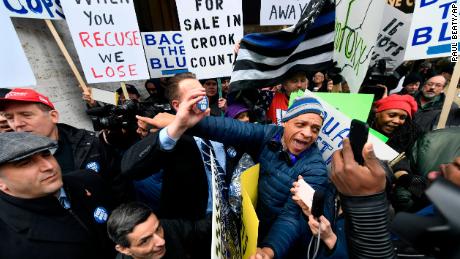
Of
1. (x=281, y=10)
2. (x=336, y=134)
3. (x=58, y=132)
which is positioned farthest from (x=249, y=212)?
(x=281, y=10)

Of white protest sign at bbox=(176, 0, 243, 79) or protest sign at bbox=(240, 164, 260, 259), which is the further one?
white protest sign at bbox=(176, 0, 243, 79)

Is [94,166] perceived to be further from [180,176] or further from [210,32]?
[210,32]

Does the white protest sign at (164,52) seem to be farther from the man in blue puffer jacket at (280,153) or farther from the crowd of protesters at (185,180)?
the man in blue puffer jacket at (280,153)

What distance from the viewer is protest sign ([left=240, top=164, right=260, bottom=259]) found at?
95 centimetres

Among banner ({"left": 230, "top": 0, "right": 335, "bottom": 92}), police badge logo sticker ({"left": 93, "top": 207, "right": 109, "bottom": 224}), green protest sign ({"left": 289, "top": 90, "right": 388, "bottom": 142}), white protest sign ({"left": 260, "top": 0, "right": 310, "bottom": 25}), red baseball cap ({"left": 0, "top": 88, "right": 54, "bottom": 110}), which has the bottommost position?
police badge logo sticker ({"left": 93, "top": 207, "right": 109, "bottom": 224})

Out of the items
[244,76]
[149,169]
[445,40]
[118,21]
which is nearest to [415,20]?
[445,40]

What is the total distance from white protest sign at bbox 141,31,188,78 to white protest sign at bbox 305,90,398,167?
7.34 ft

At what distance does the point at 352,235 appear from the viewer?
77 centimetres

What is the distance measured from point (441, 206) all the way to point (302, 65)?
1.91 m

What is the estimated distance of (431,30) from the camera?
1.70m

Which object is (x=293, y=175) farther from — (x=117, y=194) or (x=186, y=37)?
(x=186, y=37)

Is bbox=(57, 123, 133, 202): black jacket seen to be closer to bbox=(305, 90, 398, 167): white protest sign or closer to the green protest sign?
bbox=(305, 90, 398, 167): white protest sign

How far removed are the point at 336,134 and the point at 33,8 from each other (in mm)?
3437

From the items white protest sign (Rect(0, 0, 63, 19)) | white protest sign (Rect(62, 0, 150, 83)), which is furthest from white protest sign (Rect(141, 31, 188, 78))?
white protest sign (Rect(0, 0, 63, 19))
